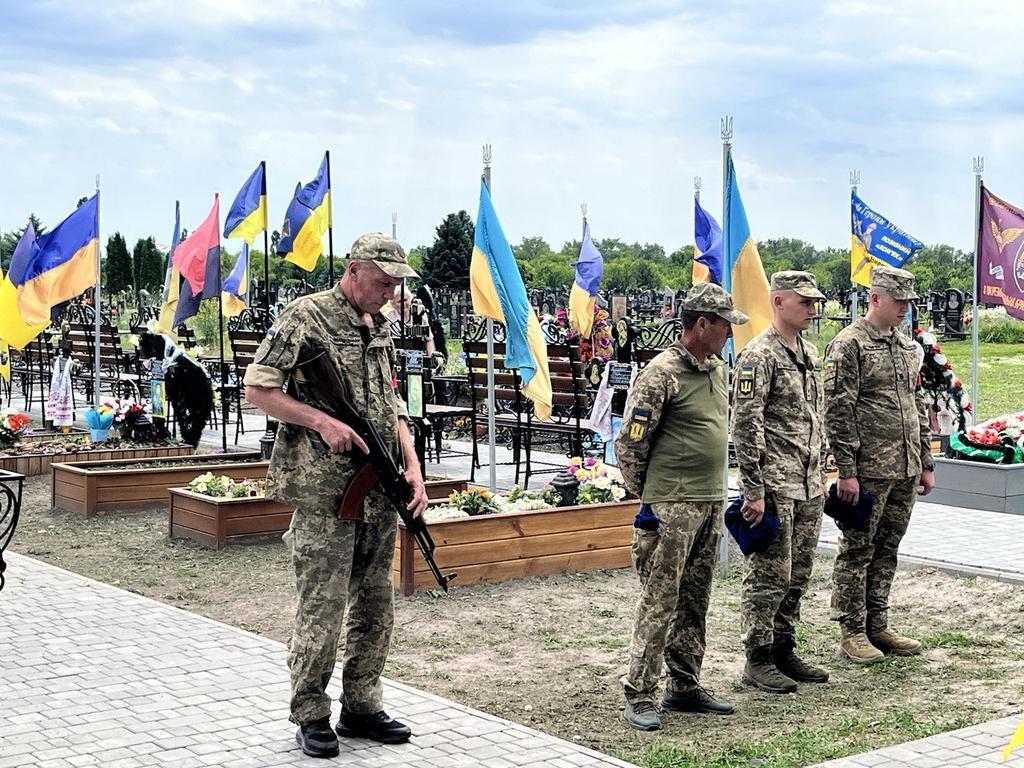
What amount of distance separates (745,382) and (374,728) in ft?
7.14

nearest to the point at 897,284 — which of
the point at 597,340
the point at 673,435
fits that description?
the point at 673,435

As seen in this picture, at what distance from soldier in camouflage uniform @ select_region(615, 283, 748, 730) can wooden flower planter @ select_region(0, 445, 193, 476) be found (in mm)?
7964

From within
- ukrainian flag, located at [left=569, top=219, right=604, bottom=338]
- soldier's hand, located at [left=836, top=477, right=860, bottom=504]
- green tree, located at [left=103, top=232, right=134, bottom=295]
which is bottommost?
soldier's hand, located at [left=836, top=477, right=860, bottom=504]

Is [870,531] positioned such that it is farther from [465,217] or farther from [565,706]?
[465,217]

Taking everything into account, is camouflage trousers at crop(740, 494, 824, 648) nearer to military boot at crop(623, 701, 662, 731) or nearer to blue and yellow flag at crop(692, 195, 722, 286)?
military boot at crop(623, 701, 662, 731)

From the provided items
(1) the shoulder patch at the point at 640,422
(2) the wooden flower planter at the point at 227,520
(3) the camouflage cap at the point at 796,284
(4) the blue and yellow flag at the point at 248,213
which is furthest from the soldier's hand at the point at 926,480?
(4) the blue and yellow flag at the point at 248,213

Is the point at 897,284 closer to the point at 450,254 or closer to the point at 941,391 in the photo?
the point at 941,391

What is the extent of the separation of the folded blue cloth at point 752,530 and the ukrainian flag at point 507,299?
196 inches

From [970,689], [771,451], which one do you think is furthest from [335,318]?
[970,689]

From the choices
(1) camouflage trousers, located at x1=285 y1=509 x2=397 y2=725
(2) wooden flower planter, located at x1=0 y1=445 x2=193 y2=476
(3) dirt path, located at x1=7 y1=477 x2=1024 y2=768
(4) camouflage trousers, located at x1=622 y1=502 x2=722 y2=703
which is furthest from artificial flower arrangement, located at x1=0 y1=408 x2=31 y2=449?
(4) camouflage trousers, located at x1=622 y1=502 x2=722 y2=703

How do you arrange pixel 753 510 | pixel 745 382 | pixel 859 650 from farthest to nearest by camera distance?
pixel 859 650, pixel 745 382, pixel 753 510

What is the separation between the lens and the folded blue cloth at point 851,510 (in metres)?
6.40

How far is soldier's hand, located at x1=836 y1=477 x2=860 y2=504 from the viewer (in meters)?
6.33

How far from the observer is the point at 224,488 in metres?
9.92
